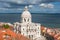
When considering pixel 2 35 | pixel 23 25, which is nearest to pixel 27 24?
pixel 23 25

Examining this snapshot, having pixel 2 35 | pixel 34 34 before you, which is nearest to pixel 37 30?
pixel 34 34

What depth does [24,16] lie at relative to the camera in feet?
189

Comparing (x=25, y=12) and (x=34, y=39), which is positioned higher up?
(x=25, y=12)

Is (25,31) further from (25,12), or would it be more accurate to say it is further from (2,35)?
(2,35)

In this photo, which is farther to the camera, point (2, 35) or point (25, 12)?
point (25, 12)

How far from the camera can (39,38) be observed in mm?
55750

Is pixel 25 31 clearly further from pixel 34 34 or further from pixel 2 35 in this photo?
pixel 2 35

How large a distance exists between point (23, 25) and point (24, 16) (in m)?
1.58

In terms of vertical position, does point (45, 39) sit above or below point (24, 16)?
below

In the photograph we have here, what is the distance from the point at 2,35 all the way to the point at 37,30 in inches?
938

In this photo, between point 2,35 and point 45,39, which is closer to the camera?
point 2,35

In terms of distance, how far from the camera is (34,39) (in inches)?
2218

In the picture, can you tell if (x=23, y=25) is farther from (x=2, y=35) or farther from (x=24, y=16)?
(x=2, y=35)

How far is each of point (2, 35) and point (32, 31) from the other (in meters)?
22.2
